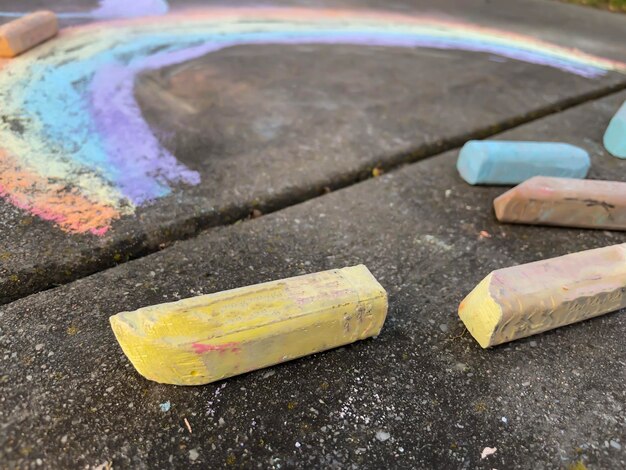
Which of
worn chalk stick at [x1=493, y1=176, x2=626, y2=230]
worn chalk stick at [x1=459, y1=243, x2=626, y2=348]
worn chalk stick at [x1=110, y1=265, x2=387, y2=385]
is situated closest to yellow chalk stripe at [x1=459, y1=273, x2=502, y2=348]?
worn chalk stick at [x1=459, y1=243, x2=626, y2=348]

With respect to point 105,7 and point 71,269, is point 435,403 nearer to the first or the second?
point 71,269

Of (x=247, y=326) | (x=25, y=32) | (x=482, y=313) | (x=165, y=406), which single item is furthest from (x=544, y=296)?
(x=25, y=32)

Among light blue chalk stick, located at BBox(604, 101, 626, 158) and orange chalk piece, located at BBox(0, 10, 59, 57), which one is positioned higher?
orange chalk piece, located at BBox(0, 10, 59, 57)

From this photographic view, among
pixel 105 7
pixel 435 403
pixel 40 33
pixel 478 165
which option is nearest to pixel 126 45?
pixel 40 33

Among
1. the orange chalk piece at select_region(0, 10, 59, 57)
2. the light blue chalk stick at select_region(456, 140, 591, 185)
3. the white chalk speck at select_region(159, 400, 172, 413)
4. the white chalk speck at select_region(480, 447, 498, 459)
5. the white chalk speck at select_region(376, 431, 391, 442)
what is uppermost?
the orange chalk piece at select_region(0, 10, 59, 57)

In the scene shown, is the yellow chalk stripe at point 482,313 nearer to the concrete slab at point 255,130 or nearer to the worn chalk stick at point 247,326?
the worn chalk stick at point 247,326

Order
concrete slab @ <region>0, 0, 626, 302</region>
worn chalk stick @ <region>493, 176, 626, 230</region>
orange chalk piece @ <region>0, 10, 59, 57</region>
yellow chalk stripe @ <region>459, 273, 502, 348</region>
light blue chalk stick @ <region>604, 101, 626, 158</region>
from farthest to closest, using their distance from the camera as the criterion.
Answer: orange chalk piece @ <region>0, 10, 59, 57</region>, light blue chalk stick @ <region>604, 101, 626, 158</region>, worn chalk stick @ <region>493, 176, 626, 230</region>, concrete slab @ <region>0, 0, 626, 302</region>, yellow chalk stripe @ <region>459, 273, 502, 348</region>

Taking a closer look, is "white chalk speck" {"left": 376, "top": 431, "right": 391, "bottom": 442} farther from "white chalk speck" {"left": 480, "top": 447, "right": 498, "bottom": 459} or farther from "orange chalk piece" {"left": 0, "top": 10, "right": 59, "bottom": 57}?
"orange chalk piece" {"left": 0, "top": 10, "right": 59, "bottom": 57}

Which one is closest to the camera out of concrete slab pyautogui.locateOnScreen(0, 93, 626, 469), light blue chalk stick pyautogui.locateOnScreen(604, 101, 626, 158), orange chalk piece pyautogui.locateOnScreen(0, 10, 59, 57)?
concrete slab pyautogui.locateOnScreen(0, 93, 626, 469)
